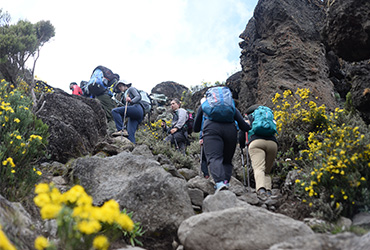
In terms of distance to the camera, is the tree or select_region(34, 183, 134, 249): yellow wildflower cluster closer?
select_region(34, 183, 134, 249): yellow wildflower cluster

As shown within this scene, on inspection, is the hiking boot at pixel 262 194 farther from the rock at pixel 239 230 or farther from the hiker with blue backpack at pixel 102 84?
the hiker with blue backpack at pixel 102 84

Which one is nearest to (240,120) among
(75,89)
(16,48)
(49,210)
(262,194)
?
(262,194)

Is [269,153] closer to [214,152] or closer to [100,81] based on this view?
[214,152]

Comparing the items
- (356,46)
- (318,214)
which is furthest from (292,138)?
(318,214)

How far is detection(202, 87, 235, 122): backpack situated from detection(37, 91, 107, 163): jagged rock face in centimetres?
331

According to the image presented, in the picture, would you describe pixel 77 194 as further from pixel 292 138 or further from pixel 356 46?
pixel 292 138

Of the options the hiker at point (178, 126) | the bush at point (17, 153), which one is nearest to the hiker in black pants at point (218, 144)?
the bush at point (17, 153)

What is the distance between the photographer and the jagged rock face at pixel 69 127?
21.4 feet

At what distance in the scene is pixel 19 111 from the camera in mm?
4551

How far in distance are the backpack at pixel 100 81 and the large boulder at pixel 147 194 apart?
6437 mm

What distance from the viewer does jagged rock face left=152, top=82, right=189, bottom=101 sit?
23250 mm

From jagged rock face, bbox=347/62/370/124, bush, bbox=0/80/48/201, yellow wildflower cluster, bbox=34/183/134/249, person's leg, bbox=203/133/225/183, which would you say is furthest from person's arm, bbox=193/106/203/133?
yellow wildflower cluster, bbox=34/183/134/249

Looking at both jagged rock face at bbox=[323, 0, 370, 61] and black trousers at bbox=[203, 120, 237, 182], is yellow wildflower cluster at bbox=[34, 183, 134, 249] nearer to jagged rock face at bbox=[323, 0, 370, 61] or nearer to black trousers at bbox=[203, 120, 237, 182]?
black trousers at bbox=[203, 120, 237, 182]

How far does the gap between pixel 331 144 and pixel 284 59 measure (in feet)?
23.8
